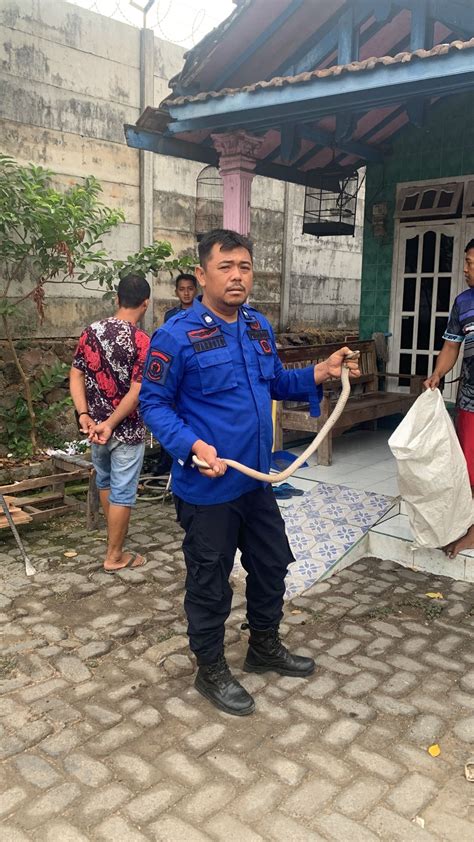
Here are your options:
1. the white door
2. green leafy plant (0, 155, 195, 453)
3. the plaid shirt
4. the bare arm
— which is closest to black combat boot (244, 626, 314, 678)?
the plaid shirt

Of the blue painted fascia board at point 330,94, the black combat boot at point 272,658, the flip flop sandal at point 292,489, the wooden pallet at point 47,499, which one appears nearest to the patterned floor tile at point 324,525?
the flip flop sandal at point 292,489

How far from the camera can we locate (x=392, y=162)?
786cm

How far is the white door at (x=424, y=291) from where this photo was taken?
7531mm

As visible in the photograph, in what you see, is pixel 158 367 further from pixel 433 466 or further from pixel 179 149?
pixel 179 149

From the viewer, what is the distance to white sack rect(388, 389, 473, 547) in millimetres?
4266

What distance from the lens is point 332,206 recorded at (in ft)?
29.4

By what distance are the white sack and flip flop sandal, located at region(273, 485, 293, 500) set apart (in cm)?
137

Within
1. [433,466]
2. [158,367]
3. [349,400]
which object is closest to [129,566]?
[433,466]

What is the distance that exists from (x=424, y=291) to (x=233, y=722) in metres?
5.92

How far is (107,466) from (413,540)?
7.04 feet

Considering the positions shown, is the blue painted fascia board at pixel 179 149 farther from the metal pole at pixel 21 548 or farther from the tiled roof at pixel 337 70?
the metal pole at pixel 21 548

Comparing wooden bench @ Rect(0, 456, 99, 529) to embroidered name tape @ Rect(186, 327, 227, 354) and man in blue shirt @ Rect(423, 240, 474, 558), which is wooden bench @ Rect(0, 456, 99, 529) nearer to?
man in blue shirt @ Rect(423, 240, 474, 558)

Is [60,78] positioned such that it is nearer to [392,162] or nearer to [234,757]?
[392,162]

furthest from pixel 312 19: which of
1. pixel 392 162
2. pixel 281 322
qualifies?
pixel 281 322
